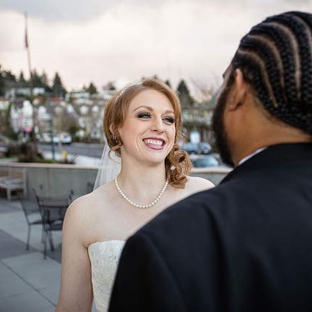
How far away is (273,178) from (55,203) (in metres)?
6.14

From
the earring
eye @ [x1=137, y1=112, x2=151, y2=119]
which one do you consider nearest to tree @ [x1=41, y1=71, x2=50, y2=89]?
the earring

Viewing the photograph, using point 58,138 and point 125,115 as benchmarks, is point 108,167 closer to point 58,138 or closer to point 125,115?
point 125,115

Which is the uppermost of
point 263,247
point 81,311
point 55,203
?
point 263,247

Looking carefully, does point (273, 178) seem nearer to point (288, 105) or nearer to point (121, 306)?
point (288, 105)

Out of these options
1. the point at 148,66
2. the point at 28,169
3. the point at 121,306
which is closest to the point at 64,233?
the point at 121,306

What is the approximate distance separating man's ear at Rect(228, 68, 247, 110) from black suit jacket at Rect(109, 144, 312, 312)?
9.3 inches

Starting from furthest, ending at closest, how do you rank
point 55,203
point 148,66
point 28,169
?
1. point 148,66
2. point 28,169
3. point 55,203

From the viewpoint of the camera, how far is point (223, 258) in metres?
0.78

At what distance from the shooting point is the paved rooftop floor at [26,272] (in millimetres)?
4559

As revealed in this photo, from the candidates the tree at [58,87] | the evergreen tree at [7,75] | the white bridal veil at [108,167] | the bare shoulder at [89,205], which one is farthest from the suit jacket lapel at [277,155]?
the tree at [58,87]

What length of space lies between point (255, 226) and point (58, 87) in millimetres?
105128

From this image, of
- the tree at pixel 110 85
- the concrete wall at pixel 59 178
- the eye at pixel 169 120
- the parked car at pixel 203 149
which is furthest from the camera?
the tree at pixel 110 85

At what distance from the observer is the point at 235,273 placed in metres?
0.78

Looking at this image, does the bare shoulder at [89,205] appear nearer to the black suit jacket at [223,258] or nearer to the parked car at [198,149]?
the black suit jacket at [223,258]
